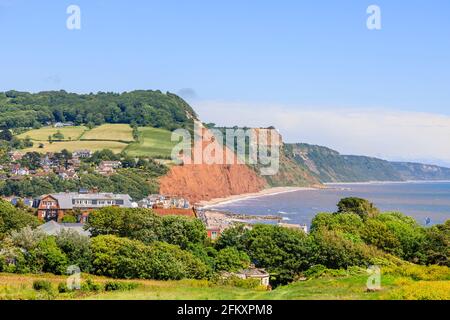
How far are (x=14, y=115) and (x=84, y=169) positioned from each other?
6367 centimetres

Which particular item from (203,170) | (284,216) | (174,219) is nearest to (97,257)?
(174,219)

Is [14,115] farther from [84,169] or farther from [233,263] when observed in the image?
[233,263]

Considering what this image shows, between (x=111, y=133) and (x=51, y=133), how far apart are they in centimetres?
1496

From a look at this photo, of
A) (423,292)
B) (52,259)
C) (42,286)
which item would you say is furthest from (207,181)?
(423,292)

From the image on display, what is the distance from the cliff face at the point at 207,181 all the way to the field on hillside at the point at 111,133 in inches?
777

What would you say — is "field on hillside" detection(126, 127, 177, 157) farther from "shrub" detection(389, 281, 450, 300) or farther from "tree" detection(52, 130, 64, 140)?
"shrub" detection(389, 281, 450, 300)

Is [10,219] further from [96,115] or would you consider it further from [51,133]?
[96,115]

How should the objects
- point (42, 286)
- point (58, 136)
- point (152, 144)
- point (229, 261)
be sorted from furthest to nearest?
point (58, 136), point (152, 144), point (229, 261), point (42, 286)

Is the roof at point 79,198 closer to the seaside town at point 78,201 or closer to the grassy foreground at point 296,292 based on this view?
the seaside town at point 78,201

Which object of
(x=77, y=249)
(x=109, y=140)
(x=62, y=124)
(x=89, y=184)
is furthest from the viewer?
(x=62, y=124)

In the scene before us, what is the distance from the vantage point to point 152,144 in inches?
6063

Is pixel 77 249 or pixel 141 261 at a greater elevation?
pixel 77 249

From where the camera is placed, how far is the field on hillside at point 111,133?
522 ft

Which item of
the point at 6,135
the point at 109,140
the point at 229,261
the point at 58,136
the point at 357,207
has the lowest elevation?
the point at 229,261
